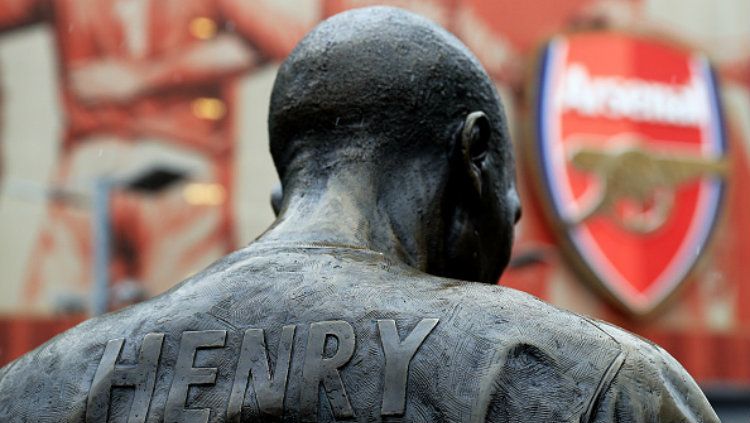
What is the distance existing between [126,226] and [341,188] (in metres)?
16.5

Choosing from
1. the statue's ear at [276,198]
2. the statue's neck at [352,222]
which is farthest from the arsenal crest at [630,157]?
the statue's neck at [352,222]

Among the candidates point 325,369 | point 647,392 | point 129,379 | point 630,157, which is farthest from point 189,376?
point 630,157

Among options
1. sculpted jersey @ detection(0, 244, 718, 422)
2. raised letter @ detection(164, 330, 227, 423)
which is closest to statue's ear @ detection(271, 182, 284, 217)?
sculpted jersey @ detection(0, 244, 718, 422)

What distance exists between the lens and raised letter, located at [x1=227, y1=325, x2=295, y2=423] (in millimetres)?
2273

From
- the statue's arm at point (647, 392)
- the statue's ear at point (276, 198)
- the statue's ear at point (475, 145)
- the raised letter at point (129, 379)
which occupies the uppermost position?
the statue's ear at point (475, 145)

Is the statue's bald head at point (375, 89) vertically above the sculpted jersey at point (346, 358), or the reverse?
the statue's bald head at point (375, 89)

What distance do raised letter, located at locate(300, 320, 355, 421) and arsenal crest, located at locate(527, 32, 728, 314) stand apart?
19.4 metres

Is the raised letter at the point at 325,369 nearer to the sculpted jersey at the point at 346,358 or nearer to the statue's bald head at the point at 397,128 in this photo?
the sculpted jersey at the point at 346,358

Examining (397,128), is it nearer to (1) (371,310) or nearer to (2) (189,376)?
(1) (371,310)

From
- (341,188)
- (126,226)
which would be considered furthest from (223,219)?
(341,188)

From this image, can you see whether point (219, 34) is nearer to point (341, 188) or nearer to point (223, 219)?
point (223, 219)

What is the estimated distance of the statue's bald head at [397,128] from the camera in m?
→ 2.59

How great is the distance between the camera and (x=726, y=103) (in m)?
23.7

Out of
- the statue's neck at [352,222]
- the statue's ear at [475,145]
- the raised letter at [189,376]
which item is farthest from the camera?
→ the statue's ear at [475,145]
